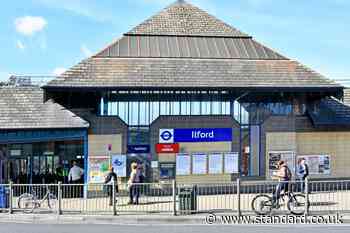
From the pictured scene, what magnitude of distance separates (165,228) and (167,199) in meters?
4.74

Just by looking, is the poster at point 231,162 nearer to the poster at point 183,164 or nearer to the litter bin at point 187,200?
the poster at point 183,164

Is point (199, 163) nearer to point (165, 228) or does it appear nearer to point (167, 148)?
point (167, 148)

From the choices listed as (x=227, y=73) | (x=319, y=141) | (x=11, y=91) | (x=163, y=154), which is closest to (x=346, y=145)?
(x=319, y=141)

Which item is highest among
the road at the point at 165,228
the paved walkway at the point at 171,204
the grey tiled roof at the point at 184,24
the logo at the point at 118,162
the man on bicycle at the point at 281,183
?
the grey tiled roof at the point at 184,24

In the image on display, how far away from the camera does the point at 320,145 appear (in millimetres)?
28609

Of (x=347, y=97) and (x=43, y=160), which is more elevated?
(x=347, y=97)

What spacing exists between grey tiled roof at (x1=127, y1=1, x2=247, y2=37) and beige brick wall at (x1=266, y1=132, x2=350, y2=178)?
6452 mm

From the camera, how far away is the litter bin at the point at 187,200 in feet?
62.7

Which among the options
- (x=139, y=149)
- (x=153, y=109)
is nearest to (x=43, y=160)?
(x=139, y=149)

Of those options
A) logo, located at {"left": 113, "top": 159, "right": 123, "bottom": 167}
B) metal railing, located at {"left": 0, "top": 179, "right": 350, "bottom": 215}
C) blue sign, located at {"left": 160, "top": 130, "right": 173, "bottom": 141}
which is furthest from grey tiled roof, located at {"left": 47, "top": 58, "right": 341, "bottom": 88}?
metal railing, located at {"left": 0, "top": 179, "right": 350, "bottom": 215}

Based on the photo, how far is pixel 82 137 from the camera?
26.4 m

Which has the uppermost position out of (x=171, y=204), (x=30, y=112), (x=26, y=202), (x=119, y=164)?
(x=30, y=112)

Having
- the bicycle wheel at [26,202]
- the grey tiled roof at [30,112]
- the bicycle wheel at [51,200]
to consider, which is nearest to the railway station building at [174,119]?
the grey tiled roof at [30,112]

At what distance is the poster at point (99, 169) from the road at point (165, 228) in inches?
355
